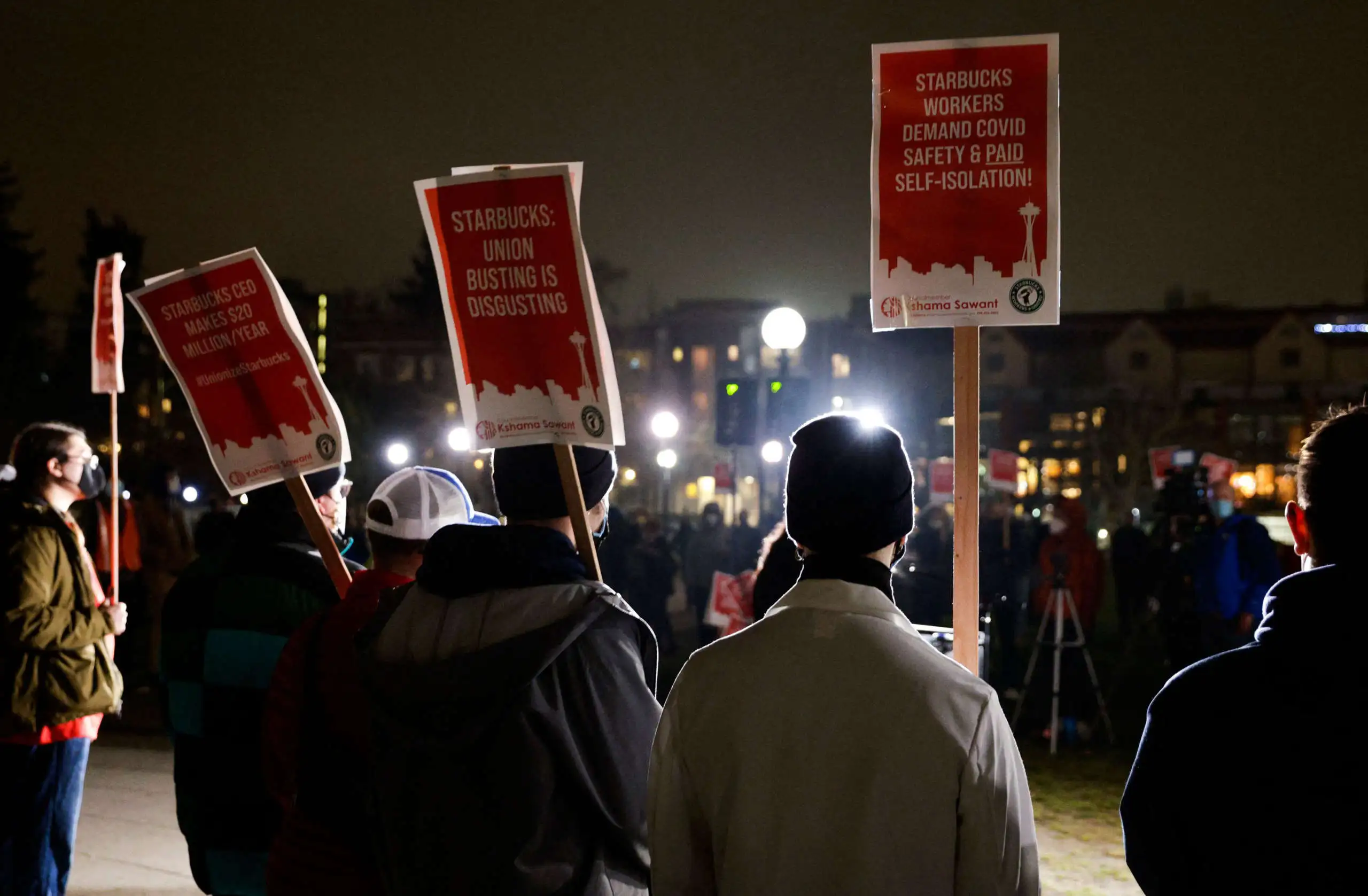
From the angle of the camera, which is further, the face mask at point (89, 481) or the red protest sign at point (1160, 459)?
the red protest sign at point (1160, 459)

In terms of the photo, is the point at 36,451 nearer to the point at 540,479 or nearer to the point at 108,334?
the point at 108,334

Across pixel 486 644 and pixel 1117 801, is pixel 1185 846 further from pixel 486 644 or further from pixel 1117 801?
pixel 1117 801

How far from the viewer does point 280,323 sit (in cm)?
403

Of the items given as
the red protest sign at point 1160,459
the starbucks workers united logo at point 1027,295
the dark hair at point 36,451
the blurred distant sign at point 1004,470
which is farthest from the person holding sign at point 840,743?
the red protest sign at point 1160,459

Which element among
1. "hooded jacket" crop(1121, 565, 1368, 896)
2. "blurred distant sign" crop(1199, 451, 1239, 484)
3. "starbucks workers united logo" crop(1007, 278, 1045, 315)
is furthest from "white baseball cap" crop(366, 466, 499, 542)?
"blurred distant sign" crop(1199, 451, 1239, 484)

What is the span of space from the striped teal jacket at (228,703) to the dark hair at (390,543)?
46cm

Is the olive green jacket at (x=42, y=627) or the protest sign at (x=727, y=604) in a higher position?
the olive green jacket at (x=42, y=627)

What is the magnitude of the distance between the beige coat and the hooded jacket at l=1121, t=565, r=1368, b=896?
34cm

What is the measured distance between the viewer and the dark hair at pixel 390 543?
3459 millimetres

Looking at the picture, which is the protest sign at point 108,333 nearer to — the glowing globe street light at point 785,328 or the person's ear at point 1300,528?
the person's ear at point 1300,528

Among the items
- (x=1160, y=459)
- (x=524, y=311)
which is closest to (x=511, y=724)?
(x=524, y=311)

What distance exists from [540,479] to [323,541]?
1.03m

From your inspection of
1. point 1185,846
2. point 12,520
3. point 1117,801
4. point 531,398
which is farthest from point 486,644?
point 1117,801

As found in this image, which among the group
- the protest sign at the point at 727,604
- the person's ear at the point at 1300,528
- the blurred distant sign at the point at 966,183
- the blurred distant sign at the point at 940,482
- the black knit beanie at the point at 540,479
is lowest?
the protest sign at the point at 727,604
